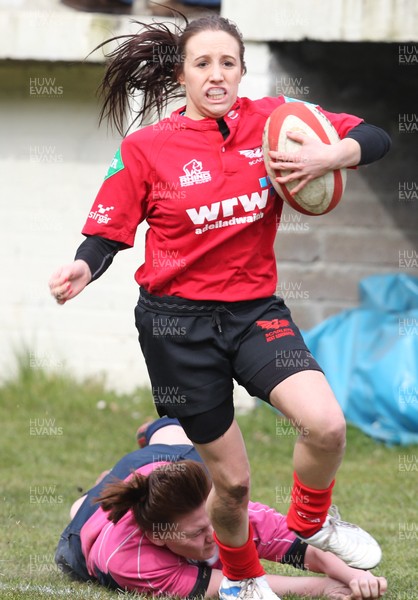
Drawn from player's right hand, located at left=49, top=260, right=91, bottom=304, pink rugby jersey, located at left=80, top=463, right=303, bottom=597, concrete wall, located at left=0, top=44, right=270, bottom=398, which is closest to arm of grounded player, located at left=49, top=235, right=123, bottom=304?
player's right hand, located at left=49, top=260, right=91, bottom=304

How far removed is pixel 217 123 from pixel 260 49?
458cm

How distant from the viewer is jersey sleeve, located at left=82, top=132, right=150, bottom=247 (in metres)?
4.27

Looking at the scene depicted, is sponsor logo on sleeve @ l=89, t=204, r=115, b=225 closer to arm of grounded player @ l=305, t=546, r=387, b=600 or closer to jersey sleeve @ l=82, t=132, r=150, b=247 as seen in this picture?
jersey sleeve @ l=82, t=132, r=150, b=247

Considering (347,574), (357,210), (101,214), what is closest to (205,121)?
(101,214)

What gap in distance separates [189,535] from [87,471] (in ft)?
10.9

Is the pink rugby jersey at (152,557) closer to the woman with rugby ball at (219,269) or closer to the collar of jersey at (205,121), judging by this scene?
the woman with rugby ball at (219,269)

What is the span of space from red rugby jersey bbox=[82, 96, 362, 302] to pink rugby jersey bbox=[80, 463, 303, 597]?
1.12 metres

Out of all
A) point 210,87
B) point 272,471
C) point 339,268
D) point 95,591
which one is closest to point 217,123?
point 210,87

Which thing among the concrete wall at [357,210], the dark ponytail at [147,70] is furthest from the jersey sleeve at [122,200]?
the concrete wall at [357,210]

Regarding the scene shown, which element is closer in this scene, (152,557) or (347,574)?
(347,574)

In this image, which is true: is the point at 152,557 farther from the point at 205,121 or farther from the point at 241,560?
the point at 205,121

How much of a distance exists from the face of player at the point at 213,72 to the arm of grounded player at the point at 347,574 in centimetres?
191

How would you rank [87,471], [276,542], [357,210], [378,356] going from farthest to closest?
[357,210] < [378,356] < [87,471] < [276,542]

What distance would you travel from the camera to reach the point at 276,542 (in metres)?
4.74
